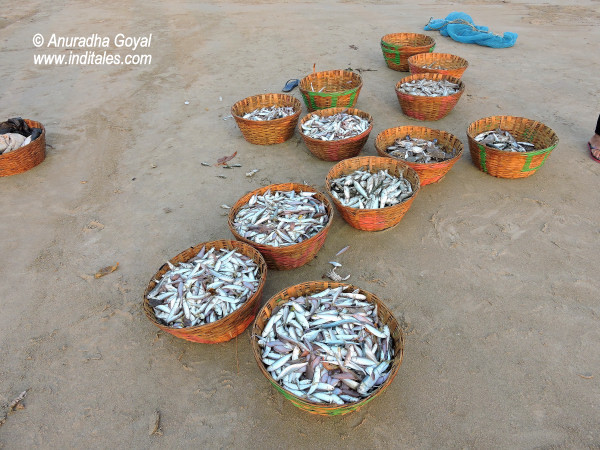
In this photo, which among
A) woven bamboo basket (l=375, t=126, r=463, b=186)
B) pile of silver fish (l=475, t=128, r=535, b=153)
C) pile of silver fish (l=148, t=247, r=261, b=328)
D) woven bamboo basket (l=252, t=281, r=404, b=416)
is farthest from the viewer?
pile of silver fish (l=475, t=128, r=535, b=153)

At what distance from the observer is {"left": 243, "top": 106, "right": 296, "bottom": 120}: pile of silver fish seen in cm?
627

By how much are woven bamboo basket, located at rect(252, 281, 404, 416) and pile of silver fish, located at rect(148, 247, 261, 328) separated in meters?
0.26

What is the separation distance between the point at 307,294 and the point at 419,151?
2.77 m

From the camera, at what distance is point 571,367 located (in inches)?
117

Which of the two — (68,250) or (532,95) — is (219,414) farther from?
(532,95)

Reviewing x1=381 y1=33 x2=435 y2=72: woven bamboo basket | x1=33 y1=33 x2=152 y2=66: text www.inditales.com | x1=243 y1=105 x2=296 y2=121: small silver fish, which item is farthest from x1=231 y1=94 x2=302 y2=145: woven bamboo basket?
x1=33 y1=33 x2=152 y2=66: text www.inditales.com

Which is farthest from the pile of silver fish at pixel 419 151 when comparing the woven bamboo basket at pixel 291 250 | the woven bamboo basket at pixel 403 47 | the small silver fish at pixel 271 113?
the woven bamboo basket at pixel 403 47

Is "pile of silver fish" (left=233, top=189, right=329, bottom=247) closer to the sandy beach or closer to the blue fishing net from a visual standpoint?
the sandy beach

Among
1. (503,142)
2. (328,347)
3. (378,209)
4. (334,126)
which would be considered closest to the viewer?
(328,347)

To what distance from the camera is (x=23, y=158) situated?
5664 mm

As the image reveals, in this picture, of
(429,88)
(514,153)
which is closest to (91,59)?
(429,88)

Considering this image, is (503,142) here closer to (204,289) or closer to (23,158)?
(204,289)

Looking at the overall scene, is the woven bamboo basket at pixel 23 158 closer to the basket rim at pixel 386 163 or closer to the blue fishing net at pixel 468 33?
the basket rim at pixel 386 163

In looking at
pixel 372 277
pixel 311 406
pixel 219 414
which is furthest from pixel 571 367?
pixel 219 414
